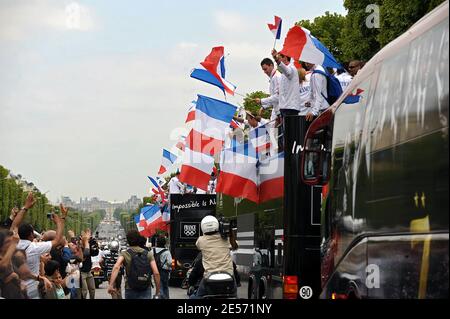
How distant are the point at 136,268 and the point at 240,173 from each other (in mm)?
3392

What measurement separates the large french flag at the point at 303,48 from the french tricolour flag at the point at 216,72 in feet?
16.4

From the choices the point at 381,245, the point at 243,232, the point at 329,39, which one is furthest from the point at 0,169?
the point at 381,245

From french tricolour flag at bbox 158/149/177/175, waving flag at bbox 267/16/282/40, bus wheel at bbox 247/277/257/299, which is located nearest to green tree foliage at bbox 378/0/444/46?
french tricolour flag at bbox 158/149/177/175

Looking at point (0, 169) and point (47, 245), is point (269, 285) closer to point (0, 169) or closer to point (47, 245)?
point (47, 245)

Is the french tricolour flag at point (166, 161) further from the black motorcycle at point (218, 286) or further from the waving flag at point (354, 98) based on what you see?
the waving flag at point (354, 98)

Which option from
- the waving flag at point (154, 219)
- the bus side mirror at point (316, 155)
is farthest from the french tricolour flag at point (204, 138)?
the waving flag at point (154, 219)

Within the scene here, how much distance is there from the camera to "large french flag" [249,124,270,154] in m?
14.2

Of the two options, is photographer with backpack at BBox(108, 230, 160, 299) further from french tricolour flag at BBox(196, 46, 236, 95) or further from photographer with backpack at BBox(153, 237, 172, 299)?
french tricolour flag at BBox(196, 46, 236, 95)

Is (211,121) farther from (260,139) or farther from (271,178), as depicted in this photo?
(271,178)

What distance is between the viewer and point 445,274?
246 inches

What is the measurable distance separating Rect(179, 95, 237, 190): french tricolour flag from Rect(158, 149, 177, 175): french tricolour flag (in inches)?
679

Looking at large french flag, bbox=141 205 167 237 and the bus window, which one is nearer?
the bus window

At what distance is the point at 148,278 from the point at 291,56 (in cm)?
413

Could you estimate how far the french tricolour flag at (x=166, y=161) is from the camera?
1455 inches
